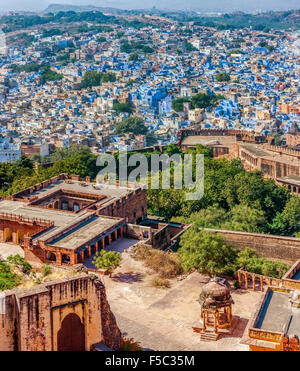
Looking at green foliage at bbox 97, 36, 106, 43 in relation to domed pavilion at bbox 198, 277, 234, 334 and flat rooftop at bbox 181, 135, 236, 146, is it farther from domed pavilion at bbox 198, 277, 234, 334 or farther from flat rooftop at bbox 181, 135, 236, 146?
domed pavilion at bbox 198, 277, 234, 334

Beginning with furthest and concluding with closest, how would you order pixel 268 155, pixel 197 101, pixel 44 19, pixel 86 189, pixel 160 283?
1. pixel 44 19
2. pixel 197 101
3. pixel 268 155
4. pixel 86 189
5. pixel 160 283

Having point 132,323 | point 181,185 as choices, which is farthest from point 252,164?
point 132,323

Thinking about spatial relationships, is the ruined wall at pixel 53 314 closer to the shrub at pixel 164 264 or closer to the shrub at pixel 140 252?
the shrub at pixel 164 264

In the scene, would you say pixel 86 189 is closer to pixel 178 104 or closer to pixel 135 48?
pixel 178 104

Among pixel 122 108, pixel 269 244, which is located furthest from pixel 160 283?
pixel 122 108

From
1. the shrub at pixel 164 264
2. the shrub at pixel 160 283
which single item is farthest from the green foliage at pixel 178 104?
the shrub at pixel 160 283
